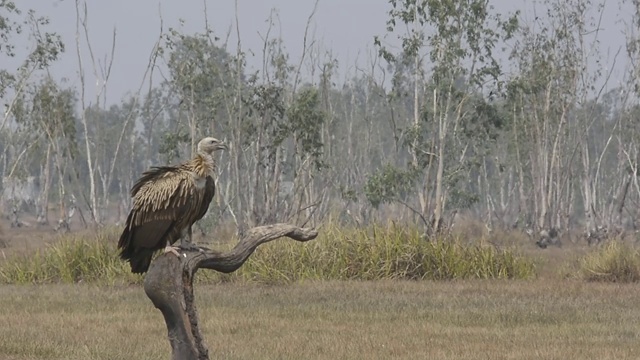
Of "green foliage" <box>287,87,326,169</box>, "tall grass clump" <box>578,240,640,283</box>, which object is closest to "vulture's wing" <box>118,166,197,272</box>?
"tall grass clump" <box>578,240,640,283</box>

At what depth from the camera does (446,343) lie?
12.8 meters

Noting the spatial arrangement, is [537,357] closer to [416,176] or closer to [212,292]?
[212,292]

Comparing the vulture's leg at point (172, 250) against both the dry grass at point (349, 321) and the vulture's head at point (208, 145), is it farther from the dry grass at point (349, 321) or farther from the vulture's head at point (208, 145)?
the dry grass at point (349, 321)

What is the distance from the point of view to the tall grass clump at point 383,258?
2102 centimetres

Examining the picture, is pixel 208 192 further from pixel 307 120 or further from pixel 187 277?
pixel 307 120

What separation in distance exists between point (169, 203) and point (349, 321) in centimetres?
578

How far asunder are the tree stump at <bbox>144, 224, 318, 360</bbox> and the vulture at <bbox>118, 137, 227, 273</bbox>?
16 centimetres

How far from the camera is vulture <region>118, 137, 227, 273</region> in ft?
31.5

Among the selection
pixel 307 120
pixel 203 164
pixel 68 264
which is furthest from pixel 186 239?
pixel 307 120

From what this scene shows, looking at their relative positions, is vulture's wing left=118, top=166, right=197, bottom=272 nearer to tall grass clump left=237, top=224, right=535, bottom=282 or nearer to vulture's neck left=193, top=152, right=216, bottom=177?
vulture's neck left=193, top=152, right=216, bottom=177

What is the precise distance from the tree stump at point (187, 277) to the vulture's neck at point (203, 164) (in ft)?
2.01

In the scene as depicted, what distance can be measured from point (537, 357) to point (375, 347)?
178 cm

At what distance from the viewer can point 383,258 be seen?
21297 millimetres

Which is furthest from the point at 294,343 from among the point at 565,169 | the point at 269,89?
the point at 565,169
